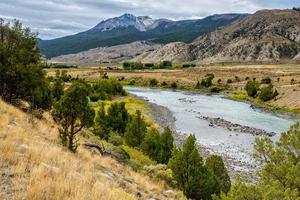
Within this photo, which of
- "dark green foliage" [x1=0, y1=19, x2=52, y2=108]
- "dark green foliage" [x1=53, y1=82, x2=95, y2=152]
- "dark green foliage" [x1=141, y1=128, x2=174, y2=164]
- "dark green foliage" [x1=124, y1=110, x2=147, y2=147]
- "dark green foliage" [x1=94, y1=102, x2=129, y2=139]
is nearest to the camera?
"dark green foliage" [x1=53, y1=82, x2=95, y2=152]

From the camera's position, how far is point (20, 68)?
30.8 metres

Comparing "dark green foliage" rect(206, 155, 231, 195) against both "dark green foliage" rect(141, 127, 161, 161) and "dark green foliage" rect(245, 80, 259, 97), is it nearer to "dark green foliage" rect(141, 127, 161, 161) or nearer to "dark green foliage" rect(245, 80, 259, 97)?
"dark green foliage" rect(141, 127, 161, 161)

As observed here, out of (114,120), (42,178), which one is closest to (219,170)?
(42,178)

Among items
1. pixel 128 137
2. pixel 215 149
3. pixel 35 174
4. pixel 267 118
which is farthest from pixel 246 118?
pixel 35 174

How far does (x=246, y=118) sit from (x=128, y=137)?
119 ft

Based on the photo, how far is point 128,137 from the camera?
3959 centimetres

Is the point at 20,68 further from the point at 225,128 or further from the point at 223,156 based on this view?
the point at 225,128

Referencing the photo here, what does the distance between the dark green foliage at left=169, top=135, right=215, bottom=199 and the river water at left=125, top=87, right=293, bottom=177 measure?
1306 cm

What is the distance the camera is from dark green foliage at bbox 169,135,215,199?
24.1 metres

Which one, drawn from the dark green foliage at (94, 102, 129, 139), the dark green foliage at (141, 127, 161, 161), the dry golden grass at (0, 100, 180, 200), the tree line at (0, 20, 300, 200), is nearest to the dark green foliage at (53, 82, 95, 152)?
the tree line at (0, 20, 300, 200)

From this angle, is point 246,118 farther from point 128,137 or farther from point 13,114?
point 13,114

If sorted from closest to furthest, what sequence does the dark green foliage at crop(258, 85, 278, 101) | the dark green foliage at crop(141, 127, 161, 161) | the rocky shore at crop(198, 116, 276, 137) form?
the dark green foliage at crop(141, 127, 161, 161) → the rocky shore at crop(198, 116, 276, 137) → the dark green foliage at crop(258, 85, 278, 101)

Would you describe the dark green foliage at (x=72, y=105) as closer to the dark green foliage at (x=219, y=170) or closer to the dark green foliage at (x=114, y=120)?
the dark green foliage at (x=219, y=170)

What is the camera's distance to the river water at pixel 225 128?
43681 millimetres
